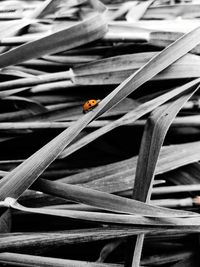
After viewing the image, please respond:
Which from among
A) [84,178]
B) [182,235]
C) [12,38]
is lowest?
[182,235]

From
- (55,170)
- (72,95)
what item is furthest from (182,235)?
(72,95)

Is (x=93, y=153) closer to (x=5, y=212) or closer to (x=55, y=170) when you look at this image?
(x=55, y=170)

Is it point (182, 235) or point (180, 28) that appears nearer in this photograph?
point (182, 235)

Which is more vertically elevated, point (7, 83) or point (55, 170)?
point (7, 83)

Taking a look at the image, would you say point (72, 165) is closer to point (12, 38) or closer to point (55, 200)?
point (55, 200)

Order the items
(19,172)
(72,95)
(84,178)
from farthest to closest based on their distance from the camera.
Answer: (72,95), (84,178), (19,172)

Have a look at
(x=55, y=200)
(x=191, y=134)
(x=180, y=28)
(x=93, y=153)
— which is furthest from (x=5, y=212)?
(x=180, y=28)

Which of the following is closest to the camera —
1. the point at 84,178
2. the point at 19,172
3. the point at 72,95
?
the point at 19,172
